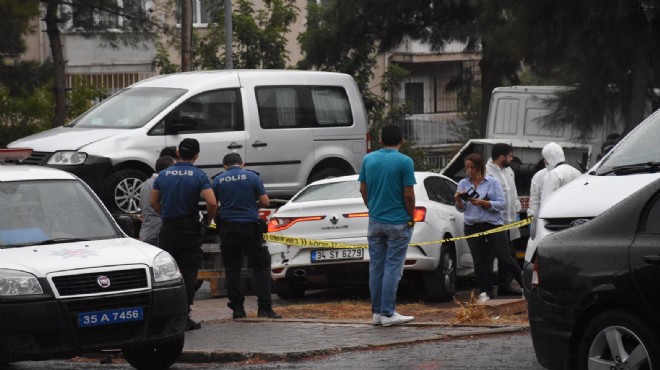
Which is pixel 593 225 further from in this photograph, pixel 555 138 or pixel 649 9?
pixel 555 138

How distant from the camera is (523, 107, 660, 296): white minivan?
1107 cm

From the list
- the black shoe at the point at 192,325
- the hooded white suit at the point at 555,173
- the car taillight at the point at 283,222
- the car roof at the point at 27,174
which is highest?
the car roof at the point at 27,174

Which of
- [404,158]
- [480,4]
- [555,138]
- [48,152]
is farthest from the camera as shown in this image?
[480,4]

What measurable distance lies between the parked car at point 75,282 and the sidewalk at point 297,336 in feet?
1.97

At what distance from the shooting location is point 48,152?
1817 centimetres

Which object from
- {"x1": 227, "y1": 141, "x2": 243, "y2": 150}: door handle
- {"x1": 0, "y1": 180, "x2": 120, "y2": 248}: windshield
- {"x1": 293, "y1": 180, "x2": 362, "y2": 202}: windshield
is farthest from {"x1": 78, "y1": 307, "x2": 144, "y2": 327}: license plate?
{"x1": 227, "y1": 141, "x2": 243, "y2": 150}: door handle

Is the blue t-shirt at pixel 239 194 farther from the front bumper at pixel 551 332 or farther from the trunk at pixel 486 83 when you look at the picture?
the trunk at pixel 486 83

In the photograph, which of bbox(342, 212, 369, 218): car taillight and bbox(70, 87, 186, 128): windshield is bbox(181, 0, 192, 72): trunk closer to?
bbox(70, 87, 186, 128): windshield

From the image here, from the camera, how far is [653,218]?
A: 8.48m

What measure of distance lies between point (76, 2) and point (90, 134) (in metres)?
12.5

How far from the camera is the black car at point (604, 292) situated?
8.30m

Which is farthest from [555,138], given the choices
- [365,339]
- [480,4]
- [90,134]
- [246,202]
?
[365,339]

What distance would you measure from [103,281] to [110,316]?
26 cm

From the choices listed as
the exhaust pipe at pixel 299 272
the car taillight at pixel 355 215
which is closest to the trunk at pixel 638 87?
the car taillight at pixel 355 215
